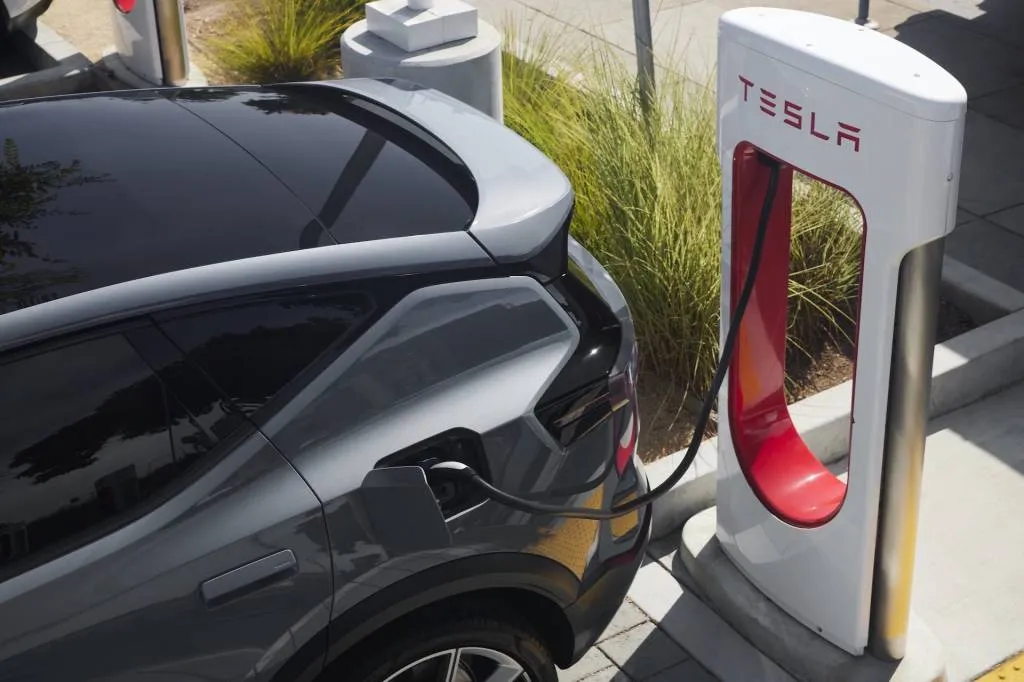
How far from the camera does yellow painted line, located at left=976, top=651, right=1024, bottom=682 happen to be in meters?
3.97

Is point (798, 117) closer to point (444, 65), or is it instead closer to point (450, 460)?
point (450, 460)

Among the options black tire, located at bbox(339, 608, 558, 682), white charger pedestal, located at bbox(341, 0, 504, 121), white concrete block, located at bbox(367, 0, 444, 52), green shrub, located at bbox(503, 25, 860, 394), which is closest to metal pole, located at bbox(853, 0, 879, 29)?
green shrub, located at bbox(503, 25, 860, 394)

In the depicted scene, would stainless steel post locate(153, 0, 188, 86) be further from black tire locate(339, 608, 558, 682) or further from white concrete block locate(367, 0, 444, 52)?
black tire locate(339, 608, 558, 682)

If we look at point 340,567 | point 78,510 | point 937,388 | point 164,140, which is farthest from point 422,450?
point 937,388

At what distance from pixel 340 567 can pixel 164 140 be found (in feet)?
4.03

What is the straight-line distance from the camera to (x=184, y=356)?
9.50 ft

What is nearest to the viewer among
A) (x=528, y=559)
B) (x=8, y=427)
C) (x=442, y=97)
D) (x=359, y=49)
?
(x=8, y=427)

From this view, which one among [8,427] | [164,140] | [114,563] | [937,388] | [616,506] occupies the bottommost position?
[937,388]

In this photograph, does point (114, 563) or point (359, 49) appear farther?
point (359, 49)

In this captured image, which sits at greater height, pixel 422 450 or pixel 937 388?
pixel 422 450

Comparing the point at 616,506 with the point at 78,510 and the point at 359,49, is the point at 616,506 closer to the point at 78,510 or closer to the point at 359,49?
the point at 78,510

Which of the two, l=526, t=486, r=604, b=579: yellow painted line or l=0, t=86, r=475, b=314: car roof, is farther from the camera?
l=526, t=486, r=604, b=579: yellow painted line

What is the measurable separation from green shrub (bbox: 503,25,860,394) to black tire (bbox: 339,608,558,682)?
189 centimetres

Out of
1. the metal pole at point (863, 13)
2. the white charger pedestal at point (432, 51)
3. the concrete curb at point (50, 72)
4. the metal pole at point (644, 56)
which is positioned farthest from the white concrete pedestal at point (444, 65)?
the metal pole at point (863, 13)
